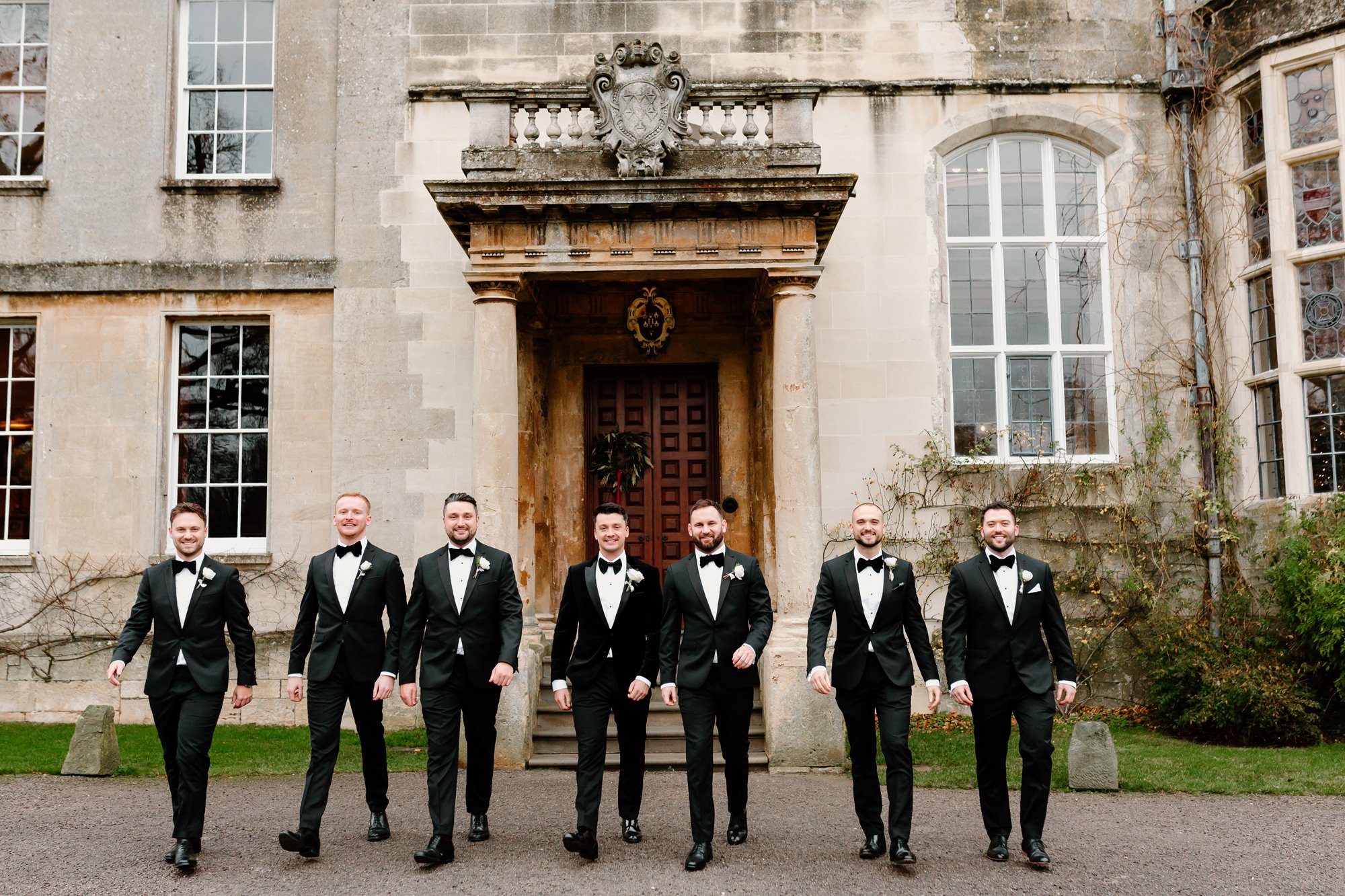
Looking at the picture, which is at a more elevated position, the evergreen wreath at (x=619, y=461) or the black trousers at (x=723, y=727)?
the evergreen wreath at (x=619, y=461)

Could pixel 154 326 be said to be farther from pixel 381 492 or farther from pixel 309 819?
pixel 309 819

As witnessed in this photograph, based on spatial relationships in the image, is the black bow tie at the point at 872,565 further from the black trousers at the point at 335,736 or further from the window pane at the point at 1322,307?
the window pane at the point at 1322,307

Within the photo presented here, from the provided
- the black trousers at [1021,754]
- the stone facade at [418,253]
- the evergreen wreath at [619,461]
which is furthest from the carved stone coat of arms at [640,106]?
the black trousers at [1021,754]

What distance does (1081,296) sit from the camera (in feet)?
39.4

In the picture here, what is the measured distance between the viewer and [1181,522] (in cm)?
1127

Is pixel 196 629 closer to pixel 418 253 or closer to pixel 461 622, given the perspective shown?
pixel 461 622

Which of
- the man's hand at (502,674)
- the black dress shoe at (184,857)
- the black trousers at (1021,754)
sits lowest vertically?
the black dress shoe at (184,857)

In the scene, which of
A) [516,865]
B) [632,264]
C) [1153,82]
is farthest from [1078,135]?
[516,865]

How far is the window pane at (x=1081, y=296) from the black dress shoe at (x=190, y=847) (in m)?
9.71

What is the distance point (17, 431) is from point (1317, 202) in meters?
13.8

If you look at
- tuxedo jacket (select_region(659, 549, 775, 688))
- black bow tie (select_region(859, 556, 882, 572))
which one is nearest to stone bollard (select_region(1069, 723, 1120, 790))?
black bow tie (select_region(859, 556, 882, 572))

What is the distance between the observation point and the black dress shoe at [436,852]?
5.84m

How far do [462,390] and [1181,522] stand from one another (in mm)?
7596

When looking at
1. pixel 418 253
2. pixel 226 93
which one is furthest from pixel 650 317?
pixel 226 93
